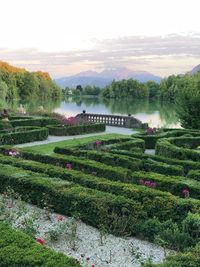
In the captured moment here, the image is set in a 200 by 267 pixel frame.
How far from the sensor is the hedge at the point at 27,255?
5410 mm

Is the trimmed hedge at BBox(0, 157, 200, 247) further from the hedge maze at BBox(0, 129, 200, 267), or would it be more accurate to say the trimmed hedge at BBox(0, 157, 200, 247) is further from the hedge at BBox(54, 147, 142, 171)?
the hedge at BBox(54, 147, 142, 171)

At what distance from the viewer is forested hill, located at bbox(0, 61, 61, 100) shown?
291 ft

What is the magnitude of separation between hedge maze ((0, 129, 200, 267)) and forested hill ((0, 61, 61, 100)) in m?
70.6

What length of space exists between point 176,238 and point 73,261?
8.48 feet

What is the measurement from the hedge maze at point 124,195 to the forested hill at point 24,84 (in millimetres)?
70648

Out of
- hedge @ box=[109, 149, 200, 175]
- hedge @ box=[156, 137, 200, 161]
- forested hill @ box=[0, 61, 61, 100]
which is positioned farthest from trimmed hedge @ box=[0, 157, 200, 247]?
forested hill @ box=[0, 61, 61, 100]

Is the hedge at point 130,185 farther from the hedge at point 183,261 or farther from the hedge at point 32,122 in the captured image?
the hedge at point 32,122

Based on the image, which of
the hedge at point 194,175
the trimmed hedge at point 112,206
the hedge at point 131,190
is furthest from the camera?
the hedge at point 194,175

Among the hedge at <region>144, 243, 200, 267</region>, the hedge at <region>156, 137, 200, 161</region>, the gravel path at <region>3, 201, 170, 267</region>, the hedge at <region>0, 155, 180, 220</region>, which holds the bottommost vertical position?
the gravel path at <region>3, 201, 170, 267</region>

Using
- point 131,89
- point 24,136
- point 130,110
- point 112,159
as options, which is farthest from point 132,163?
point 131,89

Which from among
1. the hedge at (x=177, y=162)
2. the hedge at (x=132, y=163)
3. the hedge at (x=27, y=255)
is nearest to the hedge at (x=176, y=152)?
the hedge at (x=177, y=162)

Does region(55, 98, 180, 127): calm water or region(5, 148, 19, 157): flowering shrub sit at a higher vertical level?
region(5, 148, 19, 157): flowering shrub

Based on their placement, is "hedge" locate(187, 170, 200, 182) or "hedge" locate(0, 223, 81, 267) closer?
"hedge" locate(0, 223, 81, 267)

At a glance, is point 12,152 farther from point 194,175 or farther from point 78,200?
point 194,175
